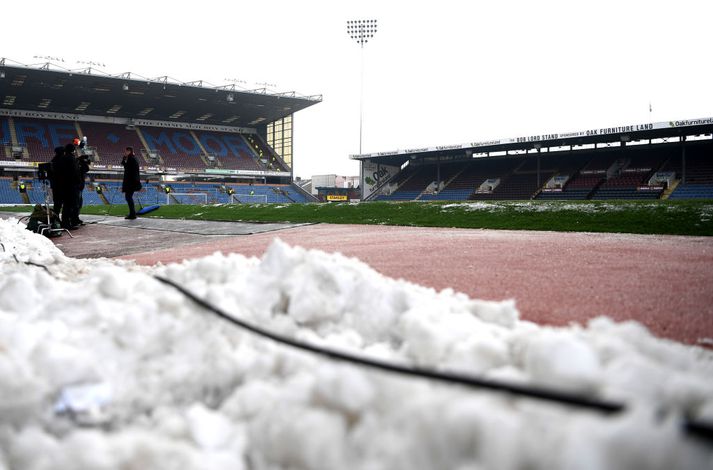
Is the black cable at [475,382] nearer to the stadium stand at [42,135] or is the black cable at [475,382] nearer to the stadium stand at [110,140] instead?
the stadium stand at [42,135]

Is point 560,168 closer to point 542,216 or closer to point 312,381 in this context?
point 542,216

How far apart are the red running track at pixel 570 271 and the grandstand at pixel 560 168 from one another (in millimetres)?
23116

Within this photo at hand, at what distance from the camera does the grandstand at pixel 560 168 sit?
86.9ft

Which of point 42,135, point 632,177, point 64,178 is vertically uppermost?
point 42,135

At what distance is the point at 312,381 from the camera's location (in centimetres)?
143

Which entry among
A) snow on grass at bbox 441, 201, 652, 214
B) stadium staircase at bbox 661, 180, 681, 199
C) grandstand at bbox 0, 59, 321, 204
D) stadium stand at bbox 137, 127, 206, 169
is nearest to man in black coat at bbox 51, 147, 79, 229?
snow on grass at bbox 441, 201, 652, 214

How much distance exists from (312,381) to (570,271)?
130 inches

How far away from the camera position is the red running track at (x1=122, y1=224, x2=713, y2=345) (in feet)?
8.68

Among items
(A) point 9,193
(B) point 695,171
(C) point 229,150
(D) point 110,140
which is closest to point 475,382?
(B) point 695,171

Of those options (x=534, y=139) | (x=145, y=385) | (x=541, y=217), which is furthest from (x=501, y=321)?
(x=534, y=139)

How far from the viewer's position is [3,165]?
36.7 metres

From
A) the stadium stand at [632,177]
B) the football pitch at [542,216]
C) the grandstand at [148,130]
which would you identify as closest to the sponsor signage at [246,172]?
the grandstand at [148,130]

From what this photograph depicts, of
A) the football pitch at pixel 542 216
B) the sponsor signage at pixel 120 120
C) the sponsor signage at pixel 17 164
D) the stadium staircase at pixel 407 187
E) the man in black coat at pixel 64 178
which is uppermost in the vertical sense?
the sponsor signage at pixel 120 120

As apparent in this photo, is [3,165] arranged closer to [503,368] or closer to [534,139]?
[534,139]
